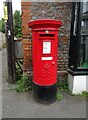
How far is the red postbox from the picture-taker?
3.81 m

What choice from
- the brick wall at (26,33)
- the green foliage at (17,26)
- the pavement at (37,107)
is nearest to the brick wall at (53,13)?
the brick wall at (26,33)

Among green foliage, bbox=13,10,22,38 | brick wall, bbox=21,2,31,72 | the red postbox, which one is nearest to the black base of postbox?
the red postbox

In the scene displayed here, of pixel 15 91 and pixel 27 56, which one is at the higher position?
pixel 27 56

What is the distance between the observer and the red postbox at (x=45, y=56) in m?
3.81

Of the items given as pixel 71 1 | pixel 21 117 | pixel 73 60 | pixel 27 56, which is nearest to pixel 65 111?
pixel 21 117

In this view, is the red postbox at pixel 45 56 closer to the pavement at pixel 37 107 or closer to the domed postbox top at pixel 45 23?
the domed postbox top at pixel 45 23

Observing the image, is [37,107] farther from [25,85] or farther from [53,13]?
[53,13]

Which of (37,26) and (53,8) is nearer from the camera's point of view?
(37,26)

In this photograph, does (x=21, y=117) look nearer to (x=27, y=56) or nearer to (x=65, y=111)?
(x=65, y=111)

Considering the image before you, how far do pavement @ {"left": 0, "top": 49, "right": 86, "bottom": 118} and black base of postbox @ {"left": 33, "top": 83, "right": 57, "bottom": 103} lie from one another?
10cm

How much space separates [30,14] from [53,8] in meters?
0.57

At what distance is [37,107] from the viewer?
161 inches

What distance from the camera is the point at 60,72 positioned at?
5051 mm

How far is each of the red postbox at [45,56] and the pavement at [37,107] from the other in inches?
8.5
